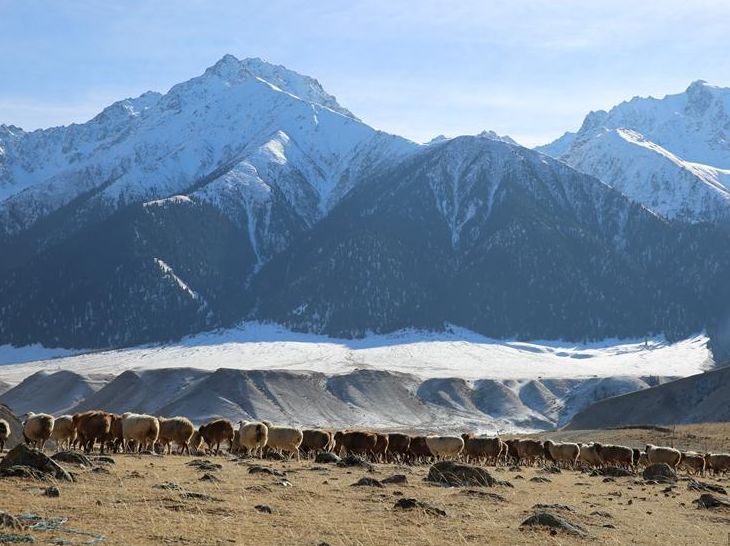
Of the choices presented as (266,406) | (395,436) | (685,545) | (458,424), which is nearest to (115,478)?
(685,545)

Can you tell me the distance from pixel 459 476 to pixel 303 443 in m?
19.4

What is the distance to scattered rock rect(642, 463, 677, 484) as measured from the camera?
47.7 metres

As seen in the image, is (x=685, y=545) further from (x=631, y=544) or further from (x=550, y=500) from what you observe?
(x=550, y=500)

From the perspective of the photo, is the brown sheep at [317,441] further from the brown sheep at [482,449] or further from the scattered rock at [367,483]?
the scattered rock at [367,483]

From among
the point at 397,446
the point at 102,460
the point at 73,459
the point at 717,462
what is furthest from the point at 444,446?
the point at 73,459

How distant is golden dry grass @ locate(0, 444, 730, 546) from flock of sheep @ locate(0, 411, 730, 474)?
8207mm

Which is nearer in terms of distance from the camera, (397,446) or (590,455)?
(397,446)

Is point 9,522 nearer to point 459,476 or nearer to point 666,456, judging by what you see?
point 459,476

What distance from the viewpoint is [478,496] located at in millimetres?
33281

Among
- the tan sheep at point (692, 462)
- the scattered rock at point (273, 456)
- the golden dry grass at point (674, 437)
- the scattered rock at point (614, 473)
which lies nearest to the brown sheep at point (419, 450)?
the scattered rock at point (273, 456)

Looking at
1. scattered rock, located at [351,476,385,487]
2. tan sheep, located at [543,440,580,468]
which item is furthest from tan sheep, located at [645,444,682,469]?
scattered rock, located at [351,476,385,487]

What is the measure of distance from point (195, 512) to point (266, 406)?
160 meters

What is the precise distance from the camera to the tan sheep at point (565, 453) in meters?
61.4

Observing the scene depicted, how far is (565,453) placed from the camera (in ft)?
202
